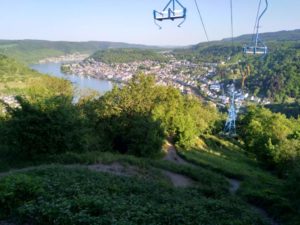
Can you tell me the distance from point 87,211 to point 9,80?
105 metres

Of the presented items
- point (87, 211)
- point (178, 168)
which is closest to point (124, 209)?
point (87, 211)

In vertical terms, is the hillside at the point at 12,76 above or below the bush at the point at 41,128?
below

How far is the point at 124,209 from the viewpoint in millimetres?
9312

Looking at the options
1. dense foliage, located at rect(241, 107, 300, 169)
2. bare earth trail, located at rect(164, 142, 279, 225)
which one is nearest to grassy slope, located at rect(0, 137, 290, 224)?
bare earth trail, located at rect(164, 142, 279, 225)

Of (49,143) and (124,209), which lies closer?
(124,209)

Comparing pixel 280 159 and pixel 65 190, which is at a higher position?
pixel 65 190

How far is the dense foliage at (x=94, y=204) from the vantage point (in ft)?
27.2

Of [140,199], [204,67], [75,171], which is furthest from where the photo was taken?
[204,67]

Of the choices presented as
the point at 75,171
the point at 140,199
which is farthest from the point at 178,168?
the point at 140,199

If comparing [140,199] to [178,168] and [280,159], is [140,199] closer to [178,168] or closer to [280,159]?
[178,168]

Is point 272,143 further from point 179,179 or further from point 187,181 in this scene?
point 179,179

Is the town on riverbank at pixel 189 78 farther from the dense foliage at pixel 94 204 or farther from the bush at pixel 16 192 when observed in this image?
the bush at pixel 16 192

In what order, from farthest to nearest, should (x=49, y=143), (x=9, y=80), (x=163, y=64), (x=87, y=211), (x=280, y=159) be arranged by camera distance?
(x=163, y=64) → (x=9, y=80) → (x=280, y=159) → (x=49, y=143) → (x=87, y=211)

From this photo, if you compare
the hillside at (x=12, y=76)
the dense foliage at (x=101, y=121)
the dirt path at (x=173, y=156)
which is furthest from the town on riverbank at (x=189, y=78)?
the dirt path at (x=173, y=156)
